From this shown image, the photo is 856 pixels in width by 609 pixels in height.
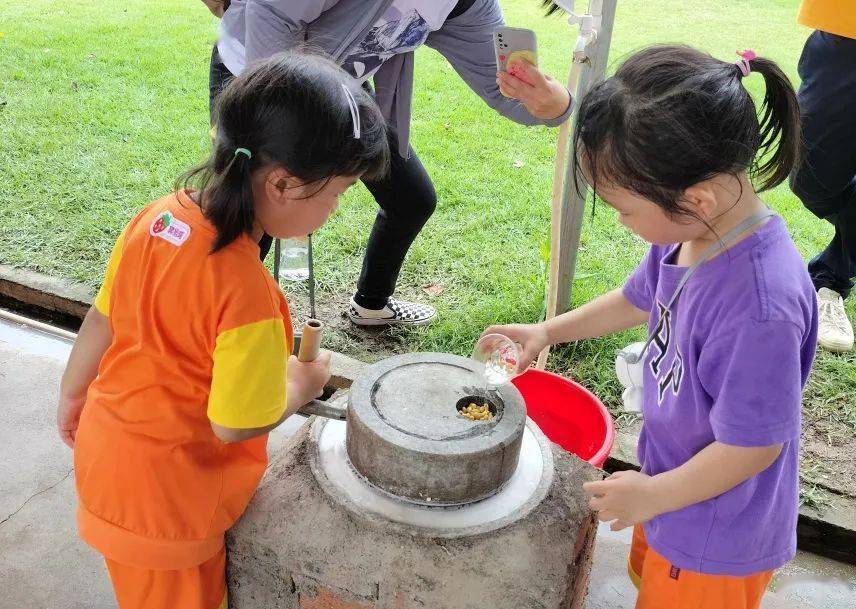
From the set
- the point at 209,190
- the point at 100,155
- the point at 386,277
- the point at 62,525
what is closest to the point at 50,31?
the point at 100,155

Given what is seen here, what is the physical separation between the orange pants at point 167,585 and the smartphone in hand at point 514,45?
1.50 metres

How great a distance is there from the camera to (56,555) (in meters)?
2.38

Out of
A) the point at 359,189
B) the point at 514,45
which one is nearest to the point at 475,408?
the point at 514,45

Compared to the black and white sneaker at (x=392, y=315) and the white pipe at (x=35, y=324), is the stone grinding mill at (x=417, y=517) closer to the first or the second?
the black and white sneaker at (x=392, y=315)

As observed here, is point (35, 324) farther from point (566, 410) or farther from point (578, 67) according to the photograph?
point (578, 67)

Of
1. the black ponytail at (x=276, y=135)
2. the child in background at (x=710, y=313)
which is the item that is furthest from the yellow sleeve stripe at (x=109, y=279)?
the child in background at (x=710, y=313)

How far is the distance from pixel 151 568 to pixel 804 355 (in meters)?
1.41

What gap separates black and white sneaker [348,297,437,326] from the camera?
3.47 meters

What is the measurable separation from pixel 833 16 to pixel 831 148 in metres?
0.61

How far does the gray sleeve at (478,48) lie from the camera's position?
8.99 ft

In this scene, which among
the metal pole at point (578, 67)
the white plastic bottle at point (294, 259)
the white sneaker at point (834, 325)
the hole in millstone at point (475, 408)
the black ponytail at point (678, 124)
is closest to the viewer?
the black ponytail at point (678, 124)

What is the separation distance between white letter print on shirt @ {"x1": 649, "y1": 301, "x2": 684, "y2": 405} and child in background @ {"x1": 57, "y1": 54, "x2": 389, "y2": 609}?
689 millimetres

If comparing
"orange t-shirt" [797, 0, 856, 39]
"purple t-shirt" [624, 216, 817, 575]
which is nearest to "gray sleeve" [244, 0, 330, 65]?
"purple t-shirt" [624, 216, 817, 575]

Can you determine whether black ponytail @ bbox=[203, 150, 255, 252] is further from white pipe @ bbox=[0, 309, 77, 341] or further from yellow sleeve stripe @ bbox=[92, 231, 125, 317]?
white pipe @ bbox=[0, 309, 77, 341]
